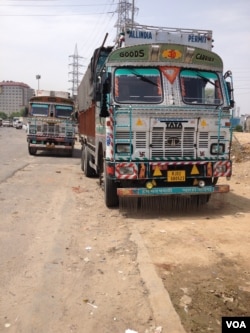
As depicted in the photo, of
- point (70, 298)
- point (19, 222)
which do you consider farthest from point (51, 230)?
point (70, 298)

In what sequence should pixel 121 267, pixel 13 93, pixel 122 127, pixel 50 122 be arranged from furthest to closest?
pixel 13 93
pixel 50 122
pixel 122 127
pixel 121 267

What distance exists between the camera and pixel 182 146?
286 inches

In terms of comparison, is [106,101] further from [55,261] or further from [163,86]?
[55,261]

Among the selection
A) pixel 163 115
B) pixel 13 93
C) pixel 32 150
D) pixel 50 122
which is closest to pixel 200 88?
pixel 163 115

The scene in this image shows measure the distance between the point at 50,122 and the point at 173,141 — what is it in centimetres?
1364

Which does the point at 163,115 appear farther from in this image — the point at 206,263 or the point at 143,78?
the point at 206,263

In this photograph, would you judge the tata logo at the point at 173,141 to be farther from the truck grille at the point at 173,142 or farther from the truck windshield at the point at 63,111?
the truck windshield at the point at 63,111

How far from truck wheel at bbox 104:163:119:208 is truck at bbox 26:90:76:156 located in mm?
12651

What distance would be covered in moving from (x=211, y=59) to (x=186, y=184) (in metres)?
2.54

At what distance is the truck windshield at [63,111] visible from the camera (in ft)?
66.1

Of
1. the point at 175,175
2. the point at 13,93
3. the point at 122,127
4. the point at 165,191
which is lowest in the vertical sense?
the point at 165,191

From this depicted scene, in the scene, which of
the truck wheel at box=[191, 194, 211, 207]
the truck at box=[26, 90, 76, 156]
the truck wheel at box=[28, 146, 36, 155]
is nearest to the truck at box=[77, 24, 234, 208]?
the truck wheel at box=[191, 194, 211, 207]

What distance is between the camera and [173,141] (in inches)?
284

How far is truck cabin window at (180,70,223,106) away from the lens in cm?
748
